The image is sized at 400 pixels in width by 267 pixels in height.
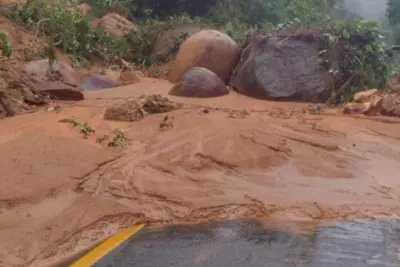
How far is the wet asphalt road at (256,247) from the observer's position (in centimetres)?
363

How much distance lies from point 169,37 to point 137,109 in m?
6.37

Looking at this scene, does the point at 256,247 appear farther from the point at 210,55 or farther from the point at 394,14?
the point at 394,14

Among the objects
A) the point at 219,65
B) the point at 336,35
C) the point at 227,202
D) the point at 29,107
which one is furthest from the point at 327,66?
the point at 227,202

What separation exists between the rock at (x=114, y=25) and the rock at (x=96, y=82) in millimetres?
3248

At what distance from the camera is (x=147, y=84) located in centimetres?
1097

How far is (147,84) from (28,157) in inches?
234

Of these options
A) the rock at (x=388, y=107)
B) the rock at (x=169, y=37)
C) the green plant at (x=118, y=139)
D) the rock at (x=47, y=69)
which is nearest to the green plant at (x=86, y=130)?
the green plant at (x=118, y=139)

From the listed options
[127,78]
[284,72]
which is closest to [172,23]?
[127,78]

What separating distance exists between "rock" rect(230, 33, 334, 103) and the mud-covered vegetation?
256mm

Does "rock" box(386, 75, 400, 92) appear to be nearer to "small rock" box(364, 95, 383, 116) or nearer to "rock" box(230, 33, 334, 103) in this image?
"rock" box(230, 33, 334, 103)

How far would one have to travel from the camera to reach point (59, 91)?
8.61m

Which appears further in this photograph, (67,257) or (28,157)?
(28,157)

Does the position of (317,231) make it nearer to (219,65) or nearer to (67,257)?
(67,257)

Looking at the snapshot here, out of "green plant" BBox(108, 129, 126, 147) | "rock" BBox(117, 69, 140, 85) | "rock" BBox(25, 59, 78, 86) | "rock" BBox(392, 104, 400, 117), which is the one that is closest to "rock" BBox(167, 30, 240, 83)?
"rock" BBox(117, 69, 140, 85)
